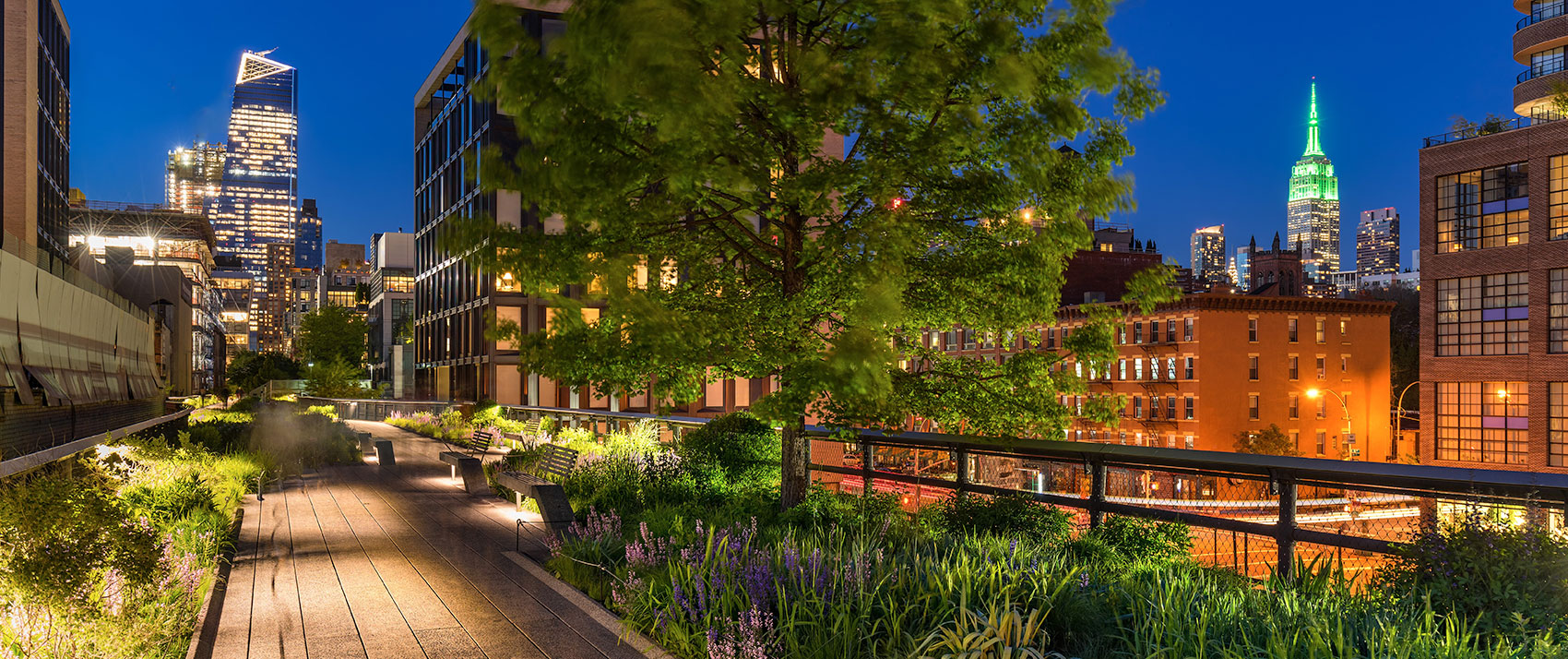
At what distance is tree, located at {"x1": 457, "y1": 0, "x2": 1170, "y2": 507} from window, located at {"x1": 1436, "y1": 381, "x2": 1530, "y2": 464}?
58.4 meters

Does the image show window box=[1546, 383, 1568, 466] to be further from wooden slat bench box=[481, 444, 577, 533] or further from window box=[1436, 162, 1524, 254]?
wooden slat bench box=[481, 444, 577, 533]

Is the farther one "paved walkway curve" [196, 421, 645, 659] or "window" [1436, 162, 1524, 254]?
"window" [1436, 162, 1524, 254]

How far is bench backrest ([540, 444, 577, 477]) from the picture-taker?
52.6 feet

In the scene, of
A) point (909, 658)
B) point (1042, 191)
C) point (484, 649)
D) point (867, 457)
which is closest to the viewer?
point (909, 658)

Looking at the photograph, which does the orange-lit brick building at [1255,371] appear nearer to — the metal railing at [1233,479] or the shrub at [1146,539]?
the metal railing at [1233,479]

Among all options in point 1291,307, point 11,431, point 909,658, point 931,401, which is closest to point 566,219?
point 931,401

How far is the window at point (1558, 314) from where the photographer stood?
54.0 meters

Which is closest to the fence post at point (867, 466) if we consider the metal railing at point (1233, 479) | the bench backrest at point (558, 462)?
the metal railing at point (1233, 479)

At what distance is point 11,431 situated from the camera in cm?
2614

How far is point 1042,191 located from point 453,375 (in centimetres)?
5685

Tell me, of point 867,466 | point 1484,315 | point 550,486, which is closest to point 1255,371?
point 1484,315

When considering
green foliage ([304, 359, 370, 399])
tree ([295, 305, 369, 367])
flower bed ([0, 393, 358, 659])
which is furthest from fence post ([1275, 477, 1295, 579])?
tree ([295, 305, 369, 367])

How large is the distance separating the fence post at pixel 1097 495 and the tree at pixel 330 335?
112m

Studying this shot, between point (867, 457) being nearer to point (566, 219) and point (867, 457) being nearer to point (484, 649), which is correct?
point (566, 219)
